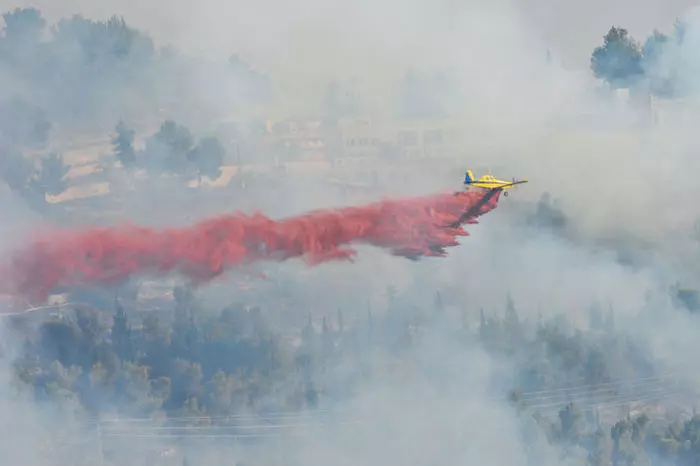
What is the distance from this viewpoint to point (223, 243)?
44875mm

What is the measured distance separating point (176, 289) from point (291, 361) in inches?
252

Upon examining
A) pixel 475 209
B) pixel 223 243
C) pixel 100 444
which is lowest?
pixel 100 444

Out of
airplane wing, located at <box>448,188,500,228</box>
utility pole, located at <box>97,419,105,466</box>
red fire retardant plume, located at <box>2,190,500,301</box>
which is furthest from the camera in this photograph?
utility pole, located at <box>97,419,105,466</box>

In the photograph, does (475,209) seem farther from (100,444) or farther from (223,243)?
(100,444)

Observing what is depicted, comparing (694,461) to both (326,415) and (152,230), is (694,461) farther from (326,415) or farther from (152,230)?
(152,230)

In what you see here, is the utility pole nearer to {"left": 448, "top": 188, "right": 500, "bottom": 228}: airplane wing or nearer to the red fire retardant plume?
the red fire retardant plume

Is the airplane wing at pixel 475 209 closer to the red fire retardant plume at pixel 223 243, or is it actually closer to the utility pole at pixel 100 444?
the red fire retardant plume at pixel 223 243

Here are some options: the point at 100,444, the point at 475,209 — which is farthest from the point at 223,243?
the point at 100,444

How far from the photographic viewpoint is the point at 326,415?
55.4 m

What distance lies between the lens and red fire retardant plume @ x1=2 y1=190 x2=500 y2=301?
1748 inches

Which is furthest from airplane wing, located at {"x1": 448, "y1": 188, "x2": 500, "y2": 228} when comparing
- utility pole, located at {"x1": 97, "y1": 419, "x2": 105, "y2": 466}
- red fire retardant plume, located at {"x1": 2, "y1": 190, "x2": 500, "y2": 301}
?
utility pole, located at {"x1": 97, "y1": 419, "x2": 105, "y2": 466}

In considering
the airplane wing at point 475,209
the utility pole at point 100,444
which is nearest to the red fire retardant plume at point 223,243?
the airplane wing at point 475,209

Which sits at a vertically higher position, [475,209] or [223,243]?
[475,209]

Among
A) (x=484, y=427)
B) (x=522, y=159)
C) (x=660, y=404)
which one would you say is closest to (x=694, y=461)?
(x=660, y=404)
